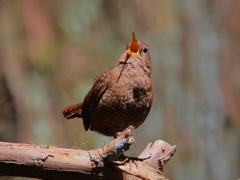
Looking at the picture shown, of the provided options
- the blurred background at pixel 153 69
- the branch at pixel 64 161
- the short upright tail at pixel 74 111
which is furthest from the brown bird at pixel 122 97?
the blurred background at pixel 153 69

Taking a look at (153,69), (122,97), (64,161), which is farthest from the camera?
(153,69)

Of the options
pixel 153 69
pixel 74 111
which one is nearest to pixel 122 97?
pixel 74 111

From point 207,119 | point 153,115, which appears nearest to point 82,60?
point 153,115

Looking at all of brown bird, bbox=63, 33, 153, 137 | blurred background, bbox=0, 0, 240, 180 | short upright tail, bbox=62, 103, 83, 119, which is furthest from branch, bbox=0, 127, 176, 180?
blurred background, bbox=0, 0, 240, 180

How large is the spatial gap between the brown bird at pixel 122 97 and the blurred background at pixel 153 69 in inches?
63.8

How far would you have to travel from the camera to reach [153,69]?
4.95 m

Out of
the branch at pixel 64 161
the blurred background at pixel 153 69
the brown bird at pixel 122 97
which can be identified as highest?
the blurred background at pixel 153 69

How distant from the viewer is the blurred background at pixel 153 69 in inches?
177

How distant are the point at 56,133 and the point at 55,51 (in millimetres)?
1110

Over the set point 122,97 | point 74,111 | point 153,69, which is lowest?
point 122,97

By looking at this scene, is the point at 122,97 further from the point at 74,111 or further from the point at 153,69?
the point at 153,69

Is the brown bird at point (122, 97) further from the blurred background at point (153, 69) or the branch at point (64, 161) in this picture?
the blurred background at point (153, 69)

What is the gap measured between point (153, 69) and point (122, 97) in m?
2.28

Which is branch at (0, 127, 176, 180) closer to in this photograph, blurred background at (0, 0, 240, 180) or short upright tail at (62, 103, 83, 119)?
short upright tail at (62, 103, 83, 119)
